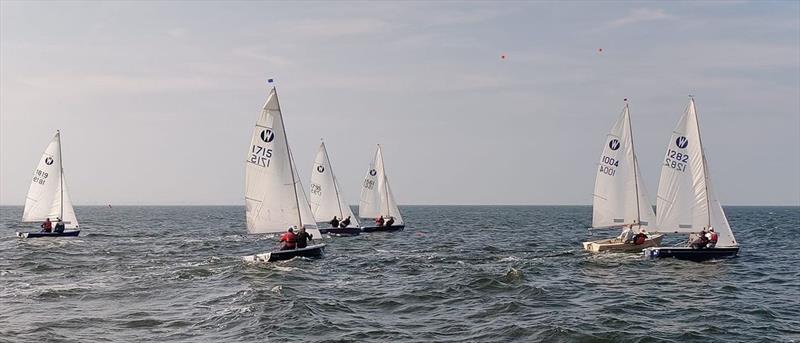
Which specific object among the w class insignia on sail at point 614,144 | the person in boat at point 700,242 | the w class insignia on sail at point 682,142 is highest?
the w class insignia on sail at point 614,144

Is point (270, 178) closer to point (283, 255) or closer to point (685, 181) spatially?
point (283, 255)

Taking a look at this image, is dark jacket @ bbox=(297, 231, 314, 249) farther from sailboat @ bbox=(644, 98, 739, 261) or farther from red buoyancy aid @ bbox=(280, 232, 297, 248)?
sailboat @ bbox=(644, 98, 739, 261)

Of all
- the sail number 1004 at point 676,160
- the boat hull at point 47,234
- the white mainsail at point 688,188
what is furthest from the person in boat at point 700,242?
the boat hull at point 47,234

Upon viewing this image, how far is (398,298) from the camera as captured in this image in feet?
93.5

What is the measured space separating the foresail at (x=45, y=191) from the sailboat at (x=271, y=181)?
28.8m

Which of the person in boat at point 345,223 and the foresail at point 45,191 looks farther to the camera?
the person in boat at point 345,223

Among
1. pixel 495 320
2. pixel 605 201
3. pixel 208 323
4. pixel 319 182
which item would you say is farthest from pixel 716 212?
pixel 319 182

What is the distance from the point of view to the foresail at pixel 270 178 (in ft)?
130

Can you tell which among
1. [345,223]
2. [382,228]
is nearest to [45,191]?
[345,223]

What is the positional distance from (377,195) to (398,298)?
4644 cm

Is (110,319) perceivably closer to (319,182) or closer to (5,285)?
(5,285)

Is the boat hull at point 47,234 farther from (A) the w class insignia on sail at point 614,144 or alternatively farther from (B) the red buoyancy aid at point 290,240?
(A) the w class insignia on sail at point 614,144

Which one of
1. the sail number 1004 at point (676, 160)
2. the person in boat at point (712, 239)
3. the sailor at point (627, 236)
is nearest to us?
the person in boat at point (712, 239)

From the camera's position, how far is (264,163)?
131 ft
